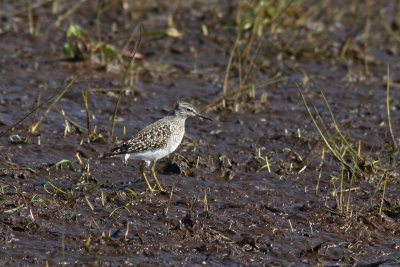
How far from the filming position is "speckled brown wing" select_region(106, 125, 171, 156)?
8914mm

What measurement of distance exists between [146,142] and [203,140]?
1959 millimetres

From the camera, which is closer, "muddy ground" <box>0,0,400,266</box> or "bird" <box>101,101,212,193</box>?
"muddy ground" <box>0,0,400,266</box>

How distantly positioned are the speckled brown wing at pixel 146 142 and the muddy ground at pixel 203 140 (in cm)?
48

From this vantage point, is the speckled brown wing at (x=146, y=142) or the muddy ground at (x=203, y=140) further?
the speckled brown wing at (x=146, y=142)

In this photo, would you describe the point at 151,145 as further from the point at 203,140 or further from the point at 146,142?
the point at 203,140

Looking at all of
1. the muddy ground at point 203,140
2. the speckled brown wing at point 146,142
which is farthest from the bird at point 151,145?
the muddy ground at point 203,140

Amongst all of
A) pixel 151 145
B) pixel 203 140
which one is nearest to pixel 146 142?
pixel 151 145

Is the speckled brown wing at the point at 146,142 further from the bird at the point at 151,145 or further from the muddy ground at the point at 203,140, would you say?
the muddy ground at the point at 203,140

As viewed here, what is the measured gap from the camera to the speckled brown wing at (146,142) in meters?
8.91

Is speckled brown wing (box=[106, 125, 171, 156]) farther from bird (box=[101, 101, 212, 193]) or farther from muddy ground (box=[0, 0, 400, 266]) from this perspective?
muddy ground (box=[0, 0, 400, 266])

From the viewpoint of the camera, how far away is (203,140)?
35.6 feet

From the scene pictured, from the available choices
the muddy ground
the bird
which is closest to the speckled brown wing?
the bird

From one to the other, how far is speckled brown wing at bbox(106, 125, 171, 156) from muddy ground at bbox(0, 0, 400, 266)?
0.48 m

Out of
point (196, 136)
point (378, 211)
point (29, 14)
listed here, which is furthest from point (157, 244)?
point (29, 14)
